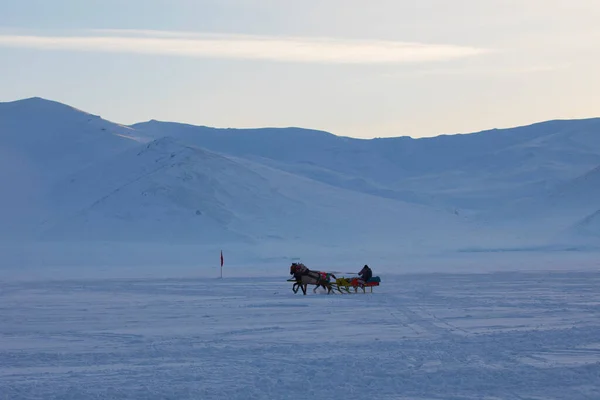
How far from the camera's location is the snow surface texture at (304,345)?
12.7m

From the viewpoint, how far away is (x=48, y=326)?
66.4 feet

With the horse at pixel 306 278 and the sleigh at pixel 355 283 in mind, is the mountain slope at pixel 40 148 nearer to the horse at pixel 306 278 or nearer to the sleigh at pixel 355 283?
the horse at pixel 306 278

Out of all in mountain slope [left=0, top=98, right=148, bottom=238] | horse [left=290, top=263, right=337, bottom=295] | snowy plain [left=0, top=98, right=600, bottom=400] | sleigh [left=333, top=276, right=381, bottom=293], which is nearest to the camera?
snowy plain [left=0, top=98, right=600, bottom=400]


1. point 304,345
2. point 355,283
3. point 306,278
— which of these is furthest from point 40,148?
point 304,345

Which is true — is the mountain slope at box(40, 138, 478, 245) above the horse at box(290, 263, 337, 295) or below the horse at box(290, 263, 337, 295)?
above

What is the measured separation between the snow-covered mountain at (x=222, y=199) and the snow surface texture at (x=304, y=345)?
145ft

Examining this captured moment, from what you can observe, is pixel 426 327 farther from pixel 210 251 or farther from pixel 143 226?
pixel 143 226

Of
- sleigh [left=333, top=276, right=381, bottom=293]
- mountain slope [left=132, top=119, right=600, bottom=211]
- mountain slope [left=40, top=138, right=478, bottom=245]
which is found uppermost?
mountain slope [left=132, top=119, right=600, bottom=211]

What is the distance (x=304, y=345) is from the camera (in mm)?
16797

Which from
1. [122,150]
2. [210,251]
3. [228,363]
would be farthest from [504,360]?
[122,150]

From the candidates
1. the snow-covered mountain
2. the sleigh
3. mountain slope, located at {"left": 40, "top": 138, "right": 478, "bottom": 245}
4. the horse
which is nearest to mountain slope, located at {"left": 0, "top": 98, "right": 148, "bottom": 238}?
the snow-covered mountain

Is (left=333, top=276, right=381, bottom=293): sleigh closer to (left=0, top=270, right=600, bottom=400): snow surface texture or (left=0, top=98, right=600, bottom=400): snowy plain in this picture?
(left=0, top=98, right=600, bottom=400): snowy plain

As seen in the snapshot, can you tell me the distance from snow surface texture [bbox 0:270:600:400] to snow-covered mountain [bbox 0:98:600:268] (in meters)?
44.3

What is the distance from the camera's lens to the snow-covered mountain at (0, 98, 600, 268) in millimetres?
74188
